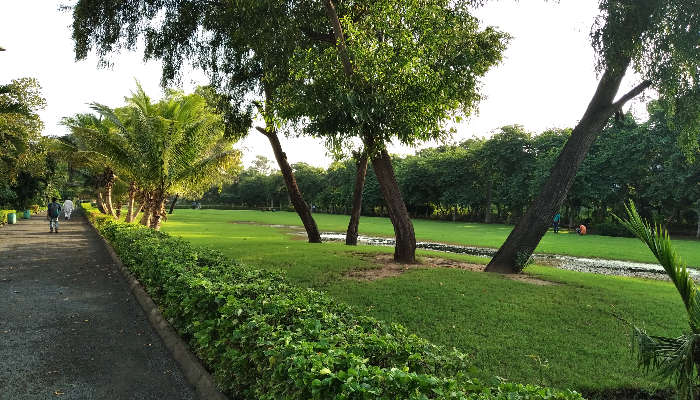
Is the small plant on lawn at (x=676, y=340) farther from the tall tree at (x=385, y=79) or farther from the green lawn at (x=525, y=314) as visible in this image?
the tall tree at (x=385, y=79)

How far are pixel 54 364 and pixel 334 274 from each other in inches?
237

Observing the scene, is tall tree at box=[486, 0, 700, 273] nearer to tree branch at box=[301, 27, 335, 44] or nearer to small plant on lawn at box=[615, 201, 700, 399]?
tree branch at box=[301, 27, 335, 44]

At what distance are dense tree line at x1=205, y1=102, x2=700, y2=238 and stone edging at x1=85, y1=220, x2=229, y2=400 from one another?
10.6 m

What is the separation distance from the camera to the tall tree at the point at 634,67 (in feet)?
27.1

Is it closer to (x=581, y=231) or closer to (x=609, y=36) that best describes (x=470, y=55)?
(x=609, y=36)

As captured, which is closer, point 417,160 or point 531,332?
point 531,332

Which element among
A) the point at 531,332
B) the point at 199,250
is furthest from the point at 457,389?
the point at 199,250

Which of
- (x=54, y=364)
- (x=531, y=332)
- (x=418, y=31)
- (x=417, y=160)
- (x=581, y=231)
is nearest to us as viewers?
(x=54, y=364)

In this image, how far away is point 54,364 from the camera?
4711mm

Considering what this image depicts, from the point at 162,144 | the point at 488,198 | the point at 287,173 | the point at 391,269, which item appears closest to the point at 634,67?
the point at 391,269

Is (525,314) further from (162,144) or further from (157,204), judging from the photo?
(157,204)

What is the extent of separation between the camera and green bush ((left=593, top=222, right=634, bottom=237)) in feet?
105

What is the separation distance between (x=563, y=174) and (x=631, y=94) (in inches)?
89.2

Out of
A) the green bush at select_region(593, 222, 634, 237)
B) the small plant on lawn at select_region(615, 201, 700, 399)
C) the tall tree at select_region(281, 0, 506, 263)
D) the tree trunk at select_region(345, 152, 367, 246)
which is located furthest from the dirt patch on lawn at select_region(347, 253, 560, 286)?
the green bush at select_region(593, 222, 634, 237)
